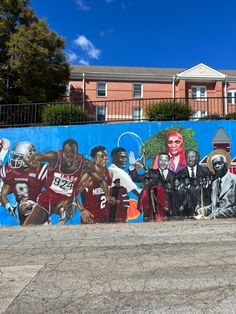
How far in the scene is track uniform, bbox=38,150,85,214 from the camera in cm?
1227

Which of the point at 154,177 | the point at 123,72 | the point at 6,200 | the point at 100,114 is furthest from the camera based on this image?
the point at 123,72

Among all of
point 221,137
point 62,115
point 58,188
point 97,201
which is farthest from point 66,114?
point 221,137

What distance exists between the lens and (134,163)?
12.2m

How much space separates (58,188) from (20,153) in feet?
6.03

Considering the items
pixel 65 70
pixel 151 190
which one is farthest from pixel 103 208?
pixel 65 70

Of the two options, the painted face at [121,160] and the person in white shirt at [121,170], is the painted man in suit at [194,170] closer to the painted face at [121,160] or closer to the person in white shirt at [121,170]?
the person in white shirt at [121,170]

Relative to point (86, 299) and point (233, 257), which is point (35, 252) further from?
point (233, 257)

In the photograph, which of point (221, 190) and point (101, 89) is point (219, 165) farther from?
point (101, 89)

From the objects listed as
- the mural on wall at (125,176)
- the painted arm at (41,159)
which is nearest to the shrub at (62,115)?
the mural on wall at (125,176)

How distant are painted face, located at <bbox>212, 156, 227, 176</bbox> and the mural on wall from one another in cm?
A: 3

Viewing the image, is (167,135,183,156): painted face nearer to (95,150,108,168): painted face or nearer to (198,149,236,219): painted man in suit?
(198,149,236,219): painted man in suit

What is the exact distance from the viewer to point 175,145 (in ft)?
40.1

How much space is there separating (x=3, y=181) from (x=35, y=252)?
5544mm

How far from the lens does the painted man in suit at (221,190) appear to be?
1202 centimetres
